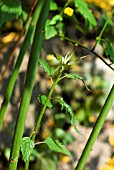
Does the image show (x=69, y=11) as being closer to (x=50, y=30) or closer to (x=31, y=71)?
(x=50, y=30)

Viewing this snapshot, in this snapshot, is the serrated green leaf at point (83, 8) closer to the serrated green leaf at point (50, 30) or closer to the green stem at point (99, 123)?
the serrated green leaf at point (50, 30)

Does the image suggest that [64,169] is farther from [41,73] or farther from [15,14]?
[15,14]

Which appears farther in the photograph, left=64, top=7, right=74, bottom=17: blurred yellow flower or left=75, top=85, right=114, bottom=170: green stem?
left=64, top=7, right=74, bottom=17: blurred yellow flower

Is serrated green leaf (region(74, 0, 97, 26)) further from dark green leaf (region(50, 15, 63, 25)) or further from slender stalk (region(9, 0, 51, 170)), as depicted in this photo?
slender stalk (region(9, 0, 51, 170))

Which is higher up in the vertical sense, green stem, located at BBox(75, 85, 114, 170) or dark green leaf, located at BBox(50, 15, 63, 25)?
dark green leaf, located at BBox(50, 15, 63, 25)

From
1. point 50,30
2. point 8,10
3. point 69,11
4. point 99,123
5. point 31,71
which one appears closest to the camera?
point 31,71

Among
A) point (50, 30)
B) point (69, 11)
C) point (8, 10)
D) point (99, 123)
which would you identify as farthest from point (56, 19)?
point (99, 123)

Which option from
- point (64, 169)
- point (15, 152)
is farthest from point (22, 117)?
point (64, 169)

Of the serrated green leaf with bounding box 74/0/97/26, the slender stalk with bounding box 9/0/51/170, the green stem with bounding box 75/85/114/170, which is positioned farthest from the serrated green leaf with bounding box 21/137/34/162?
the serrated green leaf with bounding box 74/0/97/26
